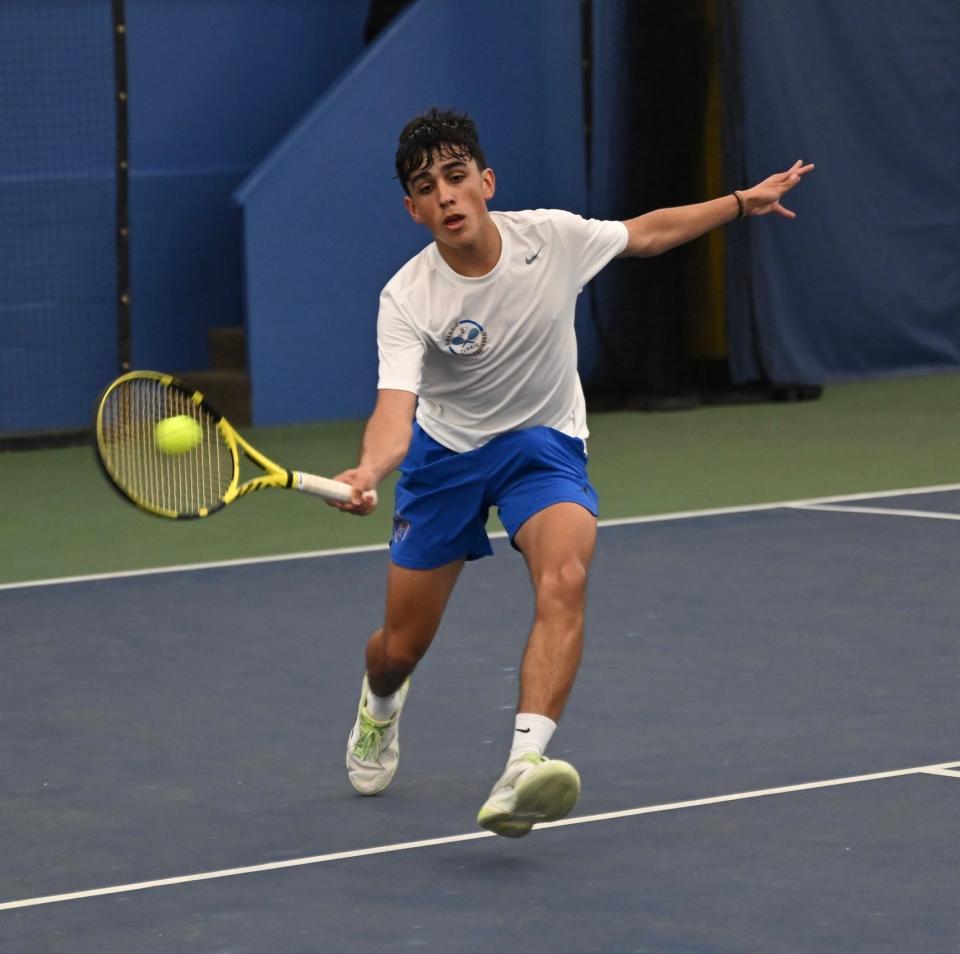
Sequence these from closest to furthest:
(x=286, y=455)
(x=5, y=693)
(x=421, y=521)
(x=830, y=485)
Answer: (x=421, y=521) → (x=5, y=693) → (x=830, y=485) → (x=286, y=455)

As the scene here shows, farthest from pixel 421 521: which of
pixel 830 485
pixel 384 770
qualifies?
pixel 830 485

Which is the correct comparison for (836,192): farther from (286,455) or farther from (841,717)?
(841,717)

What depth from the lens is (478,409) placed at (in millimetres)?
5012

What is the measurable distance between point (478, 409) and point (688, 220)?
2.13 feet

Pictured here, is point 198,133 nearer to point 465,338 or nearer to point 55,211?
point 55,211

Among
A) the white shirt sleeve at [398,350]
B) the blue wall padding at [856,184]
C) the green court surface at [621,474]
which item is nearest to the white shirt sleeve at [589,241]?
the white shirt sleeve at [398,350]

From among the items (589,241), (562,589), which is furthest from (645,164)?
(562,589)

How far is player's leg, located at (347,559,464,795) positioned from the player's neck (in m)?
0.63

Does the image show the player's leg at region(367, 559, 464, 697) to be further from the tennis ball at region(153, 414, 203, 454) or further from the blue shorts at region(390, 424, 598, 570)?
the tennis ball at region(153, 414, 203, 454)

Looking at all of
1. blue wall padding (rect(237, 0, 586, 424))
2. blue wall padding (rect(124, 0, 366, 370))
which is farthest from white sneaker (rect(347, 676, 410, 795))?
blue wall padding (rect(124, 0, 366, 370))

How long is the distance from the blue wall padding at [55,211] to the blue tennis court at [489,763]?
13.9ft

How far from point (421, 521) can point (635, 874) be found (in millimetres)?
959

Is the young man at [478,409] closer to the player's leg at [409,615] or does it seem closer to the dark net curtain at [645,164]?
the player's leg at [409,615]

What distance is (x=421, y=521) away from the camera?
5.04m
